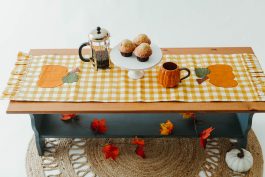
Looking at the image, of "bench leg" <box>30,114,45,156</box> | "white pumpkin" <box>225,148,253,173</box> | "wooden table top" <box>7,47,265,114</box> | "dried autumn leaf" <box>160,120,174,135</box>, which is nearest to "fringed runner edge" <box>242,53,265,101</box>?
"wooden table top" <box>7,47,265,114</box>

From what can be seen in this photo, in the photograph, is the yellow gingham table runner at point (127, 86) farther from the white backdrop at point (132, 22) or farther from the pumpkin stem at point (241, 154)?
the white backdrop at point (132, 22)

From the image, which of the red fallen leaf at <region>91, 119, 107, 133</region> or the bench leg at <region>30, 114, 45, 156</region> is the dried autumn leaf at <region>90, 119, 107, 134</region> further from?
the bench leg at <region>30, 114, 45, 156</region>

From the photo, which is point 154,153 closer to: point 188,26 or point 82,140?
point 82,140

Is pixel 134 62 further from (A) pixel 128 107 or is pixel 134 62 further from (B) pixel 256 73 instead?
(B) pixel 256 73

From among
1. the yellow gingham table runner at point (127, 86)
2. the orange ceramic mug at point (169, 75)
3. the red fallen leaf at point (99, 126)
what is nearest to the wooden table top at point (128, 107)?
the yellow gingham table runner at point (127, 86)

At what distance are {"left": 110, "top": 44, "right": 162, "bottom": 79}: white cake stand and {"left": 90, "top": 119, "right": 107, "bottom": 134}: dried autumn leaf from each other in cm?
31

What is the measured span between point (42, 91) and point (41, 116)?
0.26 metres

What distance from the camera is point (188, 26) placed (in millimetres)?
3574

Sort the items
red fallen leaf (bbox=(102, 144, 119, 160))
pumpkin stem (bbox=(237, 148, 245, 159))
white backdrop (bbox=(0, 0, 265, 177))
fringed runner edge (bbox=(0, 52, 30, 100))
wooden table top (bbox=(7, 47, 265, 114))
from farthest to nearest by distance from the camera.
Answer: white backdrop (bbox=(0, 0, 265, 177)) → red fallen leaf (bbox=(102, 144, 119, 160)) → pumpkin stem (bbox=(237, 148, 245, 159)) → fringed runner edge (bbox=(0, 52, 30, 100)) → wooden table top (bbox=(7, 47, 265, 114))

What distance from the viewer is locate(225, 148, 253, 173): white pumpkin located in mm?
2371

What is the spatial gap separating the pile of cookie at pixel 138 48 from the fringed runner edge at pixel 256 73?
0.60m

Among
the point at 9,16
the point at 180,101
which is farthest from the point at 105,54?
the point at 9,16

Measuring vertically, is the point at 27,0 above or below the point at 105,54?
below

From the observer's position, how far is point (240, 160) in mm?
2373
